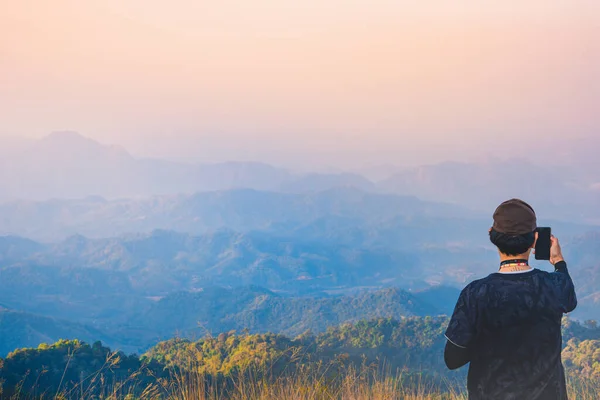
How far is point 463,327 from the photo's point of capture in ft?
10.7

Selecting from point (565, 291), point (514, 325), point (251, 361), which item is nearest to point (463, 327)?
point (514, 325)

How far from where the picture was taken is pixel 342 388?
627cm

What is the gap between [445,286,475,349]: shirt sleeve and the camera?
3256mm

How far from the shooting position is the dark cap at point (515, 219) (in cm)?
328

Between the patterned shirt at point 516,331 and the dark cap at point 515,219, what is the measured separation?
0.25 m

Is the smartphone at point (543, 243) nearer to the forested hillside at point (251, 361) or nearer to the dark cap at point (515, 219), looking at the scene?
the dark cap at point (515, 219)

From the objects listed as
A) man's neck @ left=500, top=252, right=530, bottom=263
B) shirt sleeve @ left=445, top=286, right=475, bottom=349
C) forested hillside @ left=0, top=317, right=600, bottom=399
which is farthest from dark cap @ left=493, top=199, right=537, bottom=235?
forested hillside @ left=0, top=317, right=600, bottom=399

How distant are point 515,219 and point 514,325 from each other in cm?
58

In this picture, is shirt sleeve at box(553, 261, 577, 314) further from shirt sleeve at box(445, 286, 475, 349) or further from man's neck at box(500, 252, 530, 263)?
shirt sleeve at box(445, 286, 475, 349)

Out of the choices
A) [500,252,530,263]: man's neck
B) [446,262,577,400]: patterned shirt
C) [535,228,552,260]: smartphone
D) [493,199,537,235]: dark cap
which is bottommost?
[446,262,577,400]: patterned shirt

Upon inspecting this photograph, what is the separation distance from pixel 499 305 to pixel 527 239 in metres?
0.40

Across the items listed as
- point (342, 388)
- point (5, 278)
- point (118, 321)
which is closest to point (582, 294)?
point (118, 321)

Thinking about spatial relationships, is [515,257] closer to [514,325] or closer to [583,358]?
[514,325]

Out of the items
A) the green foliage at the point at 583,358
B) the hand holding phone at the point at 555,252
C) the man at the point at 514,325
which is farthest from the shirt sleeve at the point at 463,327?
the green foliage at the point at 583,358
